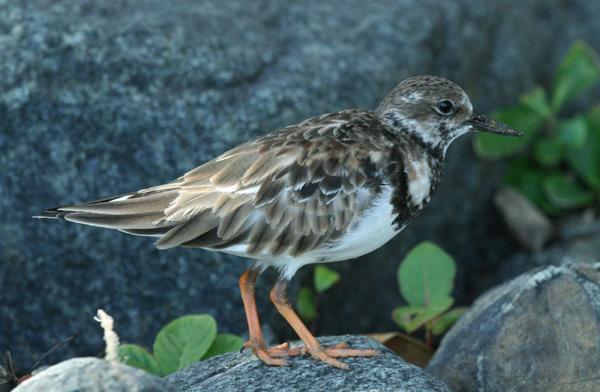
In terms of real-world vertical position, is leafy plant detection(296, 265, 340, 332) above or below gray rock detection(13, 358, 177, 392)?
below

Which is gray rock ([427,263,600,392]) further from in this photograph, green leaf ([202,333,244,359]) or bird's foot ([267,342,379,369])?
green leaf ([202,333,244,359])

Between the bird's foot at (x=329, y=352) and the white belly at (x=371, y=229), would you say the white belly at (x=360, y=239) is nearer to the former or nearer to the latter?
the white belly at (x=371, y=229)

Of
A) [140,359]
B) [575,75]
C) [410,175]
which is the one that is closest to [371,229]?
[410,175]

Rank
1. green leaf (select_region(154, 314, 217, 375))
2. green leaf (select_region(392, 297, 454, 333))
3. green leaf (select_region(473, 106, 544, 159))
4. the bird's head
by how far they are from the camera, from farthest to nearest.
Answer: green leaf (select_region(473, 106, 544, 159)), green leaf (select_region(392, 297, 454, 333)), green leaf (select_region(154, 314, 217, 375)), the bird's head

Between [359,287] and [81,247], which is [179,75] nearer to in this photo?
[81,247]

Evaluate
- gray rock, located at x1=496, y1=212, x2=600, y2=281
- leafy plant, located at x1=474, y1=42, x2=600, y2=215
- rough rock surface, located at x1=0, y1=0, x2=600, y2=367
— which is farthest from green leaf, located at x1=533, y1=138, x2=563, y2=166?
rough rock surface, located at x1=0, y1=0, x2=600, y2=367

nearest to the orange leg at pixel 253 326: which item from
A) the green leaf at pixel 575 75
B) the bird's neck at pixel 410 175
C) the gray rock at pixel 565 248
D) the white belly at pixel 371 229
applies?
the white belly at pixel 371 229

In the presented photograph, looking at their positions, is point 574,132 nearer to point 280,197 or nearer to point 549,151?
point 549,151
